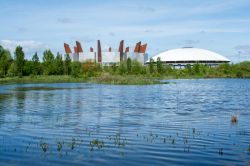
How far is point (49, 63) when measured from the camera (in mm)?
111062

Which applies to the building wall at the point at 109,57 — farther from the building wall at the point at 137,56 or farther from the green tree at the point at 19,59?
the green tree at the point at 19,59

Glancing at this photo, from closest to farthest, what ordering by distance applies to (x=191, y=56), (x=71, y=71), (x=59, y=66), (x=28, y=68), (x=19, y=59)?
(x=19, y=59) → (x=28, y=68) → (x=71, y=71) → (x=59, y=66) → (x=191, y=56)

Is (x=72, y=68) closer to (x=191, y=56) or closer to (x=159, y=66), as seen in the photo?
(x=159, y=66)

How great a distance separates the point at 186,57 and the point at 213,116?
168 m

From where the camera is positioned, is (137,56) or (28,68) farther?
(137,56)

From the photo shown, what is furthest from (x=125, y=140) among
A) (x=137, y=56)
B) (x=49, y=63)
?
(x=137, y=56)

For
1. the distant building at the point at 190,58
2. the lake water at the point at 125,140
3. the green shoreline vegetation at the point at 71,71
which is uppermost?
the distant building at the point at 190,58

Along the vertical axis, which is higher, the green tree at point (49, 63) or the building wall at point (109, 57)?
the building wall at point (109, 57)

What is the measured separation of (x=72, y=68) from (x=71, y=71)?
18.7 ft

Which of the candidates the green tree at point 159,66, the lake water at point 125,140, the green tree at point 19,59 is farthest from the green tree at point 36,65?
the lake water at point 125,140

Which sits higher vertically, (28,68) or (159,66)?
(159,66)

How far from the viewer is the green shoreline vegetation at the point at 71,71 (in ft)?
315

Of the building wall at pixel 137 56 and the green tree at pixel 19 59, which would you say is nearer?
the green tree at pixel 19 59

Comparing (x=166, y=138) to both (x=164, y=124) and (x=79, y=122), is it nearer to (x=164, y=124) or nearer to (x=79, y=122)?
(x=164, y=124)
